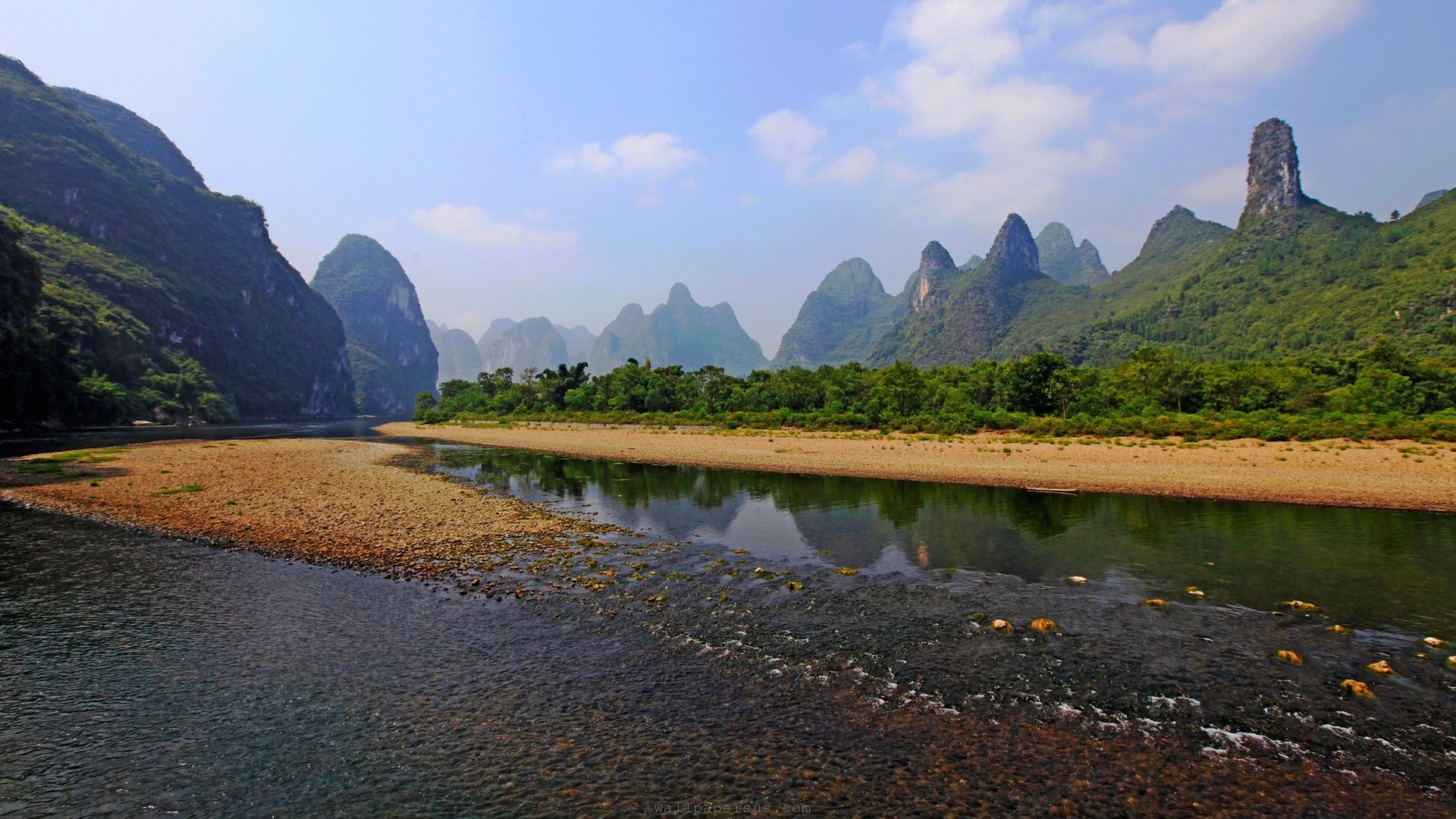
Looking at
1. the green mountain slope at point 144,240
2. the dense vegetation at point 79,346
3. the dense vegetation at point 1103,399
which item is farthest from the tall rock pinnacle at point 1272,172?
the green mountain slope at point 144,240

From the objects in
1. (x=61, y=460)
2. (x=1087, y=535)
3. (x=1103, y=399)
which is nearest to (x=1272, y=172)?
(x=1103, y=399)

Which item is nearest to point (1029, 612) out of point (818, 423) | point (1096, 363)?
point (818, 423)

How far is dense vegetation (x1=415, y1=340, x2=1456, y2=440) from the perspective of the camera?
1799 inches

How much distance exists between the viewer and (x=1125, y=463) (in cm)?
3519

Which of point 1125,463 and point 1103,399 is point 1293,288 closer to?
point 1103,399

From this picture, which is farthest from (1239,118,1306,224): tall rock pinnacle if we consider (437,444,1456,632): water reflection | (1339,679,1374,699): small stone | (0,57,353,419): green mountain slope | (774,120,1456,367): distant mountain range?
(0,57,353,419): green mountain slope

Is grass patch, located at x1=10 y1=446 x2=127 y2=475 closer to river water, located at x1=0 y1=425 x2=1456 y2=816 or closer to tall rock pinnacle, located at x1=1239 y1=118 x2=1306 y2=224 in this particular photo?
river water, located at x1=0 y1=425 x2=1456 y2=816

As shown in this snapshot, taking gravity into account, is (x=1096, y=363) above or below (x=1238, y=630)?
above

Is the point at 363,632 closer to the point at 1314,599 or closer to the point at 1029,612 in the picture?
the point at 1029,612

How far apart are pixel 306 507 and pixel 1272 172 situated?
26665 centimetres

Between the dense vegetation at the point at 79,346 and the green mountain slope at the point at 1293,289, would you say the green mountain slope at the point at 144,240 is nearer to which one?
the dense vegetation at the point at 79,346

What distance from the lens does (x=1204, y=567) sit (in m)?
16.5

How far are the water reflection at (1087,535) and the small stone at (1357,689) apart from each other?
4.27m

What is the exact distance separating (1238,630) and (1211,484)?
2091 cm
